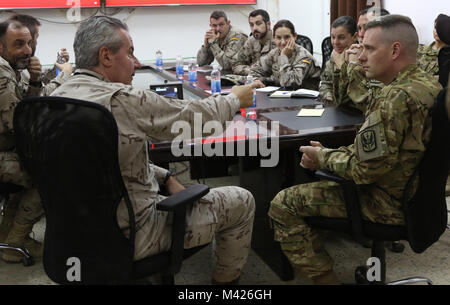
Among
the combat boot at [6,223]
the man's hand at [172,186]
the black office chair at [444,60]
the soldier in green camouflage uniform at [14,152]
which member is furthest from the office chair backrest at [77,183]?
the black office chair at [444,60]

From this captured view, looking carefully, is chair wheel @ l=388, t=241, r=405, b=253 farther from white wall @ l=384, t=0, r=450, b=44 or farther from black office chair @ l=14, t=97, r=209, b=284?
white wall @ l=384, t=0, r=450, b=44

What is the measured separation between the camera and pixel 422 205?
5.98 feet

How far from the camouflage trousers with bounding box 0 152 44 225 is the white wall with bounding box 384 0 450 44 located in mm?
3604

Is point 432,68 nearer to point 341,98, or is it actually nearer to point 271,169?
point 341,98

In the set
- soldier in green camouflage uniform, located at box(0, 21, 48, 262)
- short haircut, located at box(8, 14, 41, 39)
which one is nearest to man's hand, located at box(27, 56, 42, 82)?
soldier in green camouflage uniform, located at box(0, 21, 48, 262)

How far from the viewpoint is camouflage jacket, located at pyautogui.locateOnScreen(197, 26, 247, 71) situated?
5.18 metres

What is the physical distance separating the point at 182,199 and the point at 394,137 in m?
0.76

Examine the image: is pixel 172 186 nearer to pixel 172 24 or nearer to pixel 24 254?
pixel 24 254

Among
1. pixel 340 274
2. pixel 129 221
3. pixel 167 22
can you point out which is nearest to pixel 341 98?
pixel 340 274

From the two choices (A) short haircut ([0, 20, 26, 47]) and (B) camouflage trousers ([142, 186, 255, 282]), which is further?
(A) short haircut ([0, 20, 26, 47])

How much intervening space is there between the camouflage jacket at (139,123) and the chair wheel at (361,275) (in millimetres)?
1045

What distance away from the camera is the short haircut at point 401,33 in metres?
1.91

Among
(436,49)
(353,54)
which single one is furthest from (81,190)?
(436,49)

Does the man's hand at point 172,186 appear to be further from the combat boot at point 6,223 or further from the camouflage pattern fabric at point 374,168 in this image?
the combat boot at point 6,223
